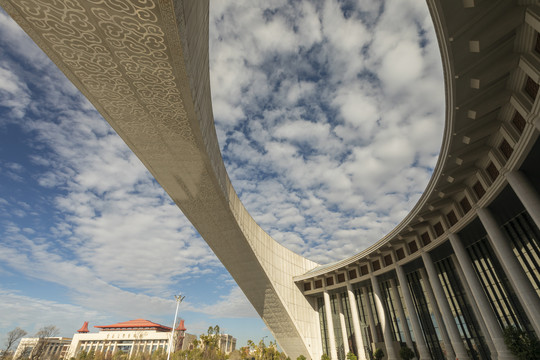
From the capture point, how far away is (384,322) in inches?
1103

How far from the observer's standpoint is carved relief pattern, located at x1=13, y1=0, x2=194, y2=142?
7512 mm

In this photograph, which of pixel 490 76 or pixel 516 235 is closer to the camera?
pixel 490 76

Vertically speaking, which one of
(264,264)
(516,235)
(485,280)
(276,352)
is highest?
(264,264)

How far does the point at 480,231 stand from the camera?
17938 millimetres

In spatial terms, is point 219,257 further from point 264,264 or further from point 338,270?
point 338,270

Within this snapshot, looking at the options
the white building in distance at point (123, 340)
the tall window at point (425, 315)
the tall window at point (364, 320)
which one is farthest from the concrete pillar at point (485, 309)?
the white building in distance at point (123, 340)

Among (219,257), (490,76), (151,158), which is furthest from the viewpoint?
(219,257)

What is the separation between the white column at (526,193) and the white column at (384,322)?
761 inches

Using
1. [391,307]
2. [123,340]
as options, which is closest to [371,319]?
[391,307]

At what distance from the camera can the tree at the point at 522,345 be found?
12695mm

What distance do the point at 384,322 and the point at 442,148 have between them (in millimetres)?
22678

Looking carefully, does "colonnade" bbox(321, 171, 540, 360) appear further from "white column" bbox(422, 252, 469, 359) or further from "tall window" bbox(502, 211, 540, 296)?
"tall window" bbox(502, 211, 540, 296)

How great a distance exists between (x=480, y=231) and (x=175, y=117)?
20.7 metres

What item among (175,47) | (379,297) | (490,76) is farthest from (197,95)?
(379,297)
